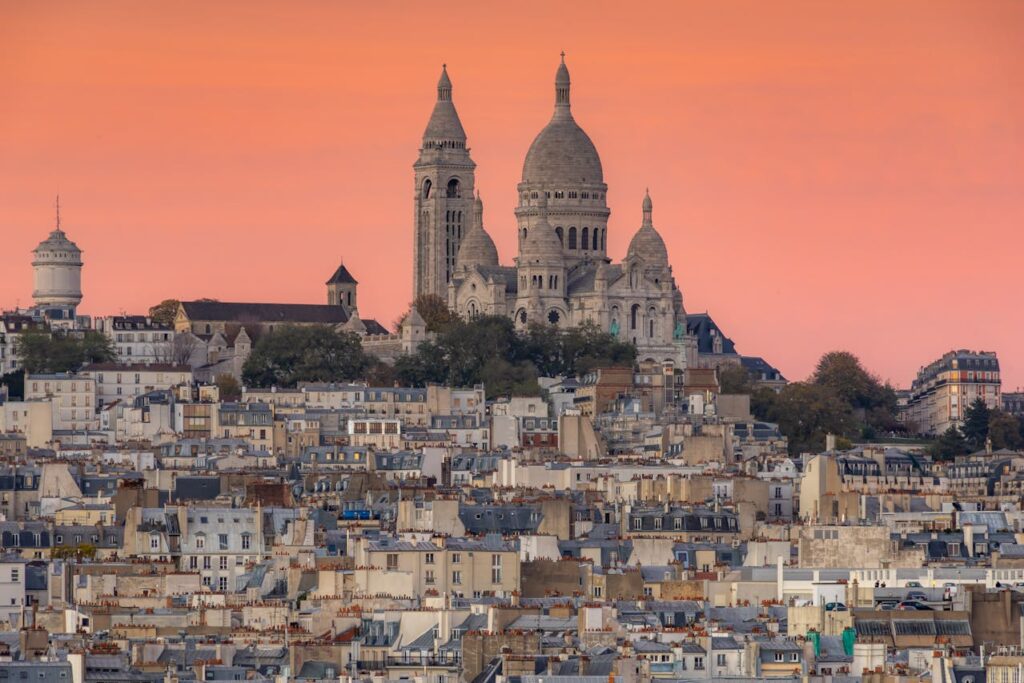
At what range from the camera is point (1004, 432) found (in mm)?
175625

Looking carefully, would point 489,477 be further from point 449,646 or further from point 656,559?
point 449,646

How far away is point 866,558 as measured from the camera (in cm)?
9200

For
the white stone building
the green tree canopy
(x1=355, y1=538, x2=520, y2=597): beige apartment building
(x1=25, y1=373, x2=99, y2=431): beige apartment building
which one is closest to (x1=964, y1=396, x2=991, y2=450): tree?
the green tree canopy

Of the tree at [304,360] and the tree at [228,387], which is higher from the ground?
the tree at [304,360]

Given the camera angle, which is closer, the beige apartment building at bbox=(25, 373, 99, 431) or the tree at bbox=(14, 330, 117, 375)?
the beige apartment building at bbox=(25, 373, 99, 431)

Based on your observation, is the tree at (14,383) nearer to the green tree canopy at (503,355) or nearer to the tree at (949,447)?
the green tree canopy at (503,355)

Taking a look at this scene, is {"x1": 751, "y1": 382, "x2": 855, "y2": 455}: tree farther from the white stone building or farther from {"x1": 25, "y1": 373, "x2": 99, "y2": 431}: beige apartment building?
{"x1": 25, "y1": 373, "x2": 99, "y2": 431}: beige apartment building

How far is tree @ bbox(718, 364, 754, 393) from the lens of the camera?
607 feet

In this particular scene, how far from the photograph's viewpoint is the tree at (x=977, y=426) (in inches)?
6850

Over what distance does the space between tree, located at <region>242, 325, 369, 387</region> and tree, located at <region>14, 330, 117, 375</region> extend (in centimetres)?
709

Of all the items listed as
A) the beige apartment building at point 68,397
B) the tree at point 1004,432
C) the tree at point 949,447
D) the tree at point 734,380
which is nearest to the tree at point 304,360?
the beige apartment building at point 68,397

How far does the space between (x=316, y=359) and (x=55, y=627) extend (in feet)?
355

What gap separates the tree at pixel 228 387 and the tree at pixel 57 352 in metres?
5.87

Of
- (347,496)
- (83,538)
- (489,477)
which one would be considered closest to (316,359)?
(489,477)
